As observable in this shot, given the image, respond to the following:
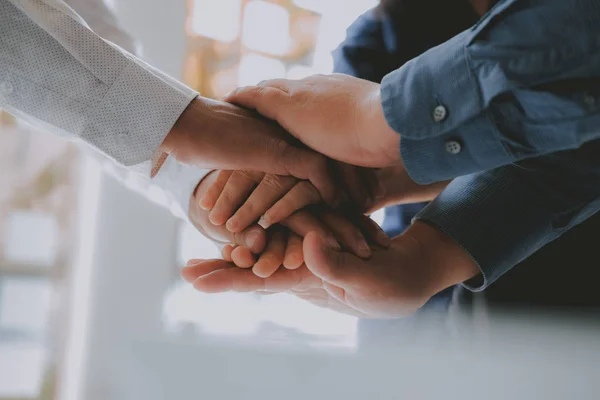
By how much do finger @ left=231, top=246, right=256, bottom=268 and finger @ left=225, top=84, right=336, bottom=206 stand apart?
15 centimetres

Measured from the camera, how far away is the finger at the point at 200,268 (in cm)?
85

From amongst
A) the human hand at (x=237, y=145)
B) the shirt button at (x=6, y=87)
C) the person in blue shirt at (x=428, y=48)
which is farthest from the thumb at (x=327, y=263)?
the person in blue shirt at (x=428, y=48)

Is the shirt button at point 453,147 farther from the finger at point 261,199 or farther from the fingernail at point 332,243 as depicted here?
the finger at point 261,199

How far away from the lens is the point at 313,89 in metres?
0.87

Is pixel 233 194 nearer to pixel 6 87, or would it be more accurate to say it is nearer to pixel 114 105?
pixel 114 105

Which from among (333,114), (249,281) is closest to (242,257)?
(249,281)

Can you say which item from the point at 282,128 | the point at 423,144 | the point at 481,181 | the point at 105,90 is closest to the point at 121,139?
the point at 105,90

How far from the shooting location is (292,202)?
0.94 m

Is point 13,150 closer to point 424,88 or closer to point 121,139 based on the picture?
point 121,139

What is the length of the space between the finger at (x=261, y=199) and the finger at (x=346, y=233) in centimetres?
8

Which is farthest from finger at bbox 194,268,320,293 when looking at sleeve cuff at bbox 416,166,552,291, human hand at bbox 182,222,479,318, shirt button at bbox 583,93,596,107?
shirt button at bbox 583,93,596,107

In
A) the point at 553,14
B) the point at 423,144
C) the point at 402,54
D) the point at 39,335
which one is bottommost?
the point at 39,335

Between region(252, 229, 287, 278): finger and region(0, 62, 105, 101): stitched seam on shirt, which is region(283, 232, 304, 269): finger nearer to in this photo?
region(252, 229, 287, 278): finger

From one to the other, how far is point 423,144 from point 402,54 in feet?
2.76
